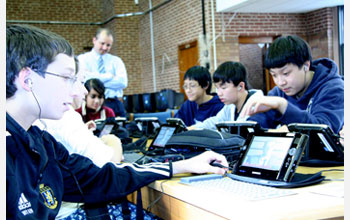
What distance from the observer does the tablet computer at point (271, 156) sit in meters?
1.42

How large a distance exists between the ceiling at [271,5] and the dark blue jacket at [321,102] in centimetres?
617

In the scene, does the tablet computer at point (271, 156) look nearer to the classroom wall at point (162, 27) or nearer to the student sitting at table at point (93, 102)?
the student sitting at table at point (93, 102)

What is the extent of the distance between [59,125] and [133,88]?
10255 mm

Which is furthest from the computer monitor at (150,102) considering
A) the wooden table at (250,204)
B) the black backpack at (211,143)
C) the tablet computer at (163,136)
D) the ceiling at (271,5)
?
the wooden table at (250,204)

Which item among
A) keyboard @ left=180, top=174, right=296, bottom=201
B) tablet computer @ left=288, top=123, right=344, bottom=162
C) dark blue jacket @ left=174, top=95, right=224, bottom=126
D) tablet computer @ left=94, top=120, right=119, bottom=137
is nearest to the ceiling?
dark blue jacket @ left=174, top=95, right=224, bottom=126

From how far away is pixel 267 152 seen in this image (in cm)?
153

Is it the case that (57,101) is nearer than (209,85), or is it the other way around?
(57,101)

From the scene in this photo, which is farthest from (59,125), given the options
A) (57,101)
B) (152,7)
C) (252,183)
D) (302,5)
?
(152,7)

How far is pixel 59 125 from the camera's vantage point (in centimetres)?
211

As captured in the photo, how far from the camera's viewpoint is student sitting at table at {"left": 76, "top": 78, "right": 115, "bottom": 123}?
13.1 ft

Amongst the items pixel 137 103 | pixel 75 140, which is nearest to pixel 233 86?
pixel 75 140

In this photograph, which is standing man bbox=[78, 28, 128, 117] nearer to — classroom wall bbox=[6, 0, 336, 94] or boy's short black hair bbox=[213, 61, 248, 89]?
boy's short black hair bbox=[213, 61, 248, 89]

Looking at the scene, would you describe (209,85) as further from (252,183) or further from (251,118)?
(252,183)

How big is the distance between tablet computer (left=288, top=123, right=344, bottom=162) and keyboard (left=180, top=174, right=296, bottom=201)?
1.40ft
